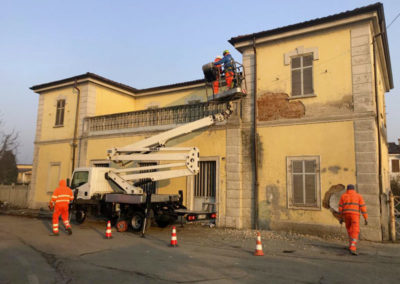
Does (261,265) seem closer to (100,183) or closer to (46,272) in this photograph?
(46,272)

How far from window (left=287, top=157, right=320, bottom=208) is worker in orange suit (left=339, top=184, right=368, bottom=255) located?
8.47ft

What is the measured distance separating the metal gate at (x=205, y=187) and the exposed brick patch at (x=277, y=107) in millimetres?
2838

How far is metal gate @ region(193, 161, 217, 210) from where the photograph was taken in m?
13.0

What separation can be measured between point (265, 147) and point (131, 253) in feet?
21.1

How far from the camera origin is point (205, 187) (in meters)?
13.2

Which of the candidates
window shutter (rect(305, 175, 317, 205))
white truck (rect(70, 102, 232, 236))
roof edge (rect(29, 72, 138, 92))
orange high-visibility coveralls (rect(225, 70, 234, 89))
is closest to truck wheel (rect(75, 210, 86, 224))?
white truck (rect(70, 102, 232, 236))

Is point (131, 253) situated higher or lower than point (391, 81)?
lower

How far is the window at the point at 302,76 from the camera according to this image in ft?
38.2

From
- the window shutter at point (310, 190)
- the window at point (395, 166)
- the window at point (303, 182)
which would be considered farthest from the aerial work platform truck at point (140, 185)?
the window at point (395, 166)

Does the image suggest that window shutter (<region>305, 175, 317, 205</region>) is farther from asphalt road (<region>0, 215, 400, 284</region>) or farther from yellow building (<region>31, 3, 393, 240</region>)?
asphalt road (<region>0, 215, 400, 284</region>)

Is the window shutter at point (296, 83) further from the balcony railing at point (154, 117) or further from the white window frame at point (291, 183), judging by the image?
the balcony railing at point (154, 117)

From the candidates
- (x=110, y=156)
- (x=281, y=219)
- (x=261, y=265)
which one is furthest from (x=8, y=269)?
(x=281, y=219)

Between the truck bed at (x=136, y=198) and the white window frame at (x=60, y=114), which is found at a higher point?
the white window frame at (x=60, y=114)

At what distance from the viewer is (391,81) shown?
16547 millimetres
